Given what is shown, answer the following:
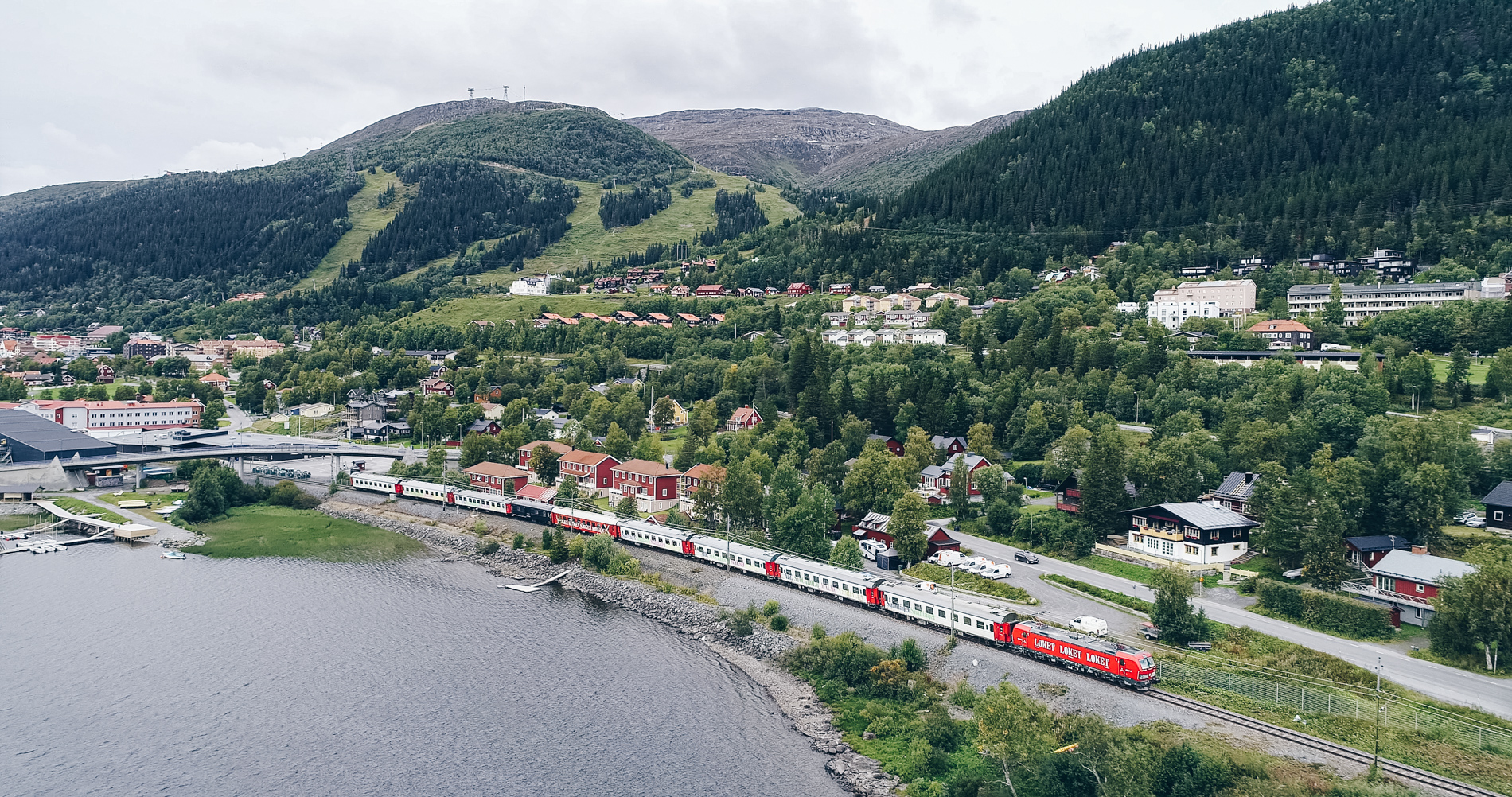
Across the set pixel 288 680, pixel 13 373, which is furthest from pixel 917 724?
pixel 13 373

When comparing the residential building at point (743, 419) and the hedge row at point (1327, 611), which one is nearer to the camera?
the hedge row at point (1327, 611)

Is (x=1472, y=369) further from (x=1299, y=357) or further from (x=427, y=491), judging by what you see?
(x=427, y=491)

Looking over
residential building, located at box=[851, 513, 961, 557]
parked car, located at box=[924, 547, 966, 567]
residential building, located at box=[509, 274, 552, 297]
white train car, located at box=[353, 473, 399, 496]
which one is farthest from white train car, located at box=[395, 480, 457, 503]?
residential building, located at box=[509, 274, 552, 297]

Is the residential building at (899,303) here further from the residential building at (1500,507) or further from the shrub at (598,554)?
the residential building at (1500,507)

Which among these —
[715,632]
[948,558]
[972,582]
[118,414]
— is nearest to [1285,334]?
[948,558]

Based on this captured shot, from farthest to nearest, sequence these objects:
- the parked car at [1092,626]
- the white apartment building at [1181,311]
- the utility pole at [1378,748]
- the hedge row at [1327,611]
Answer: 1. the white apartment building at [1181,311]
2. the parked car at [1092,626]
3. the hedge row at [1327,611]
4. the utility pole at [1378,748]

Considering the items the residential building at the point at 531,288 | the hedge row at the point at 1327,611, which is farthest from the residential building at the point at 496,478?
the residential building at the point at 531,288
